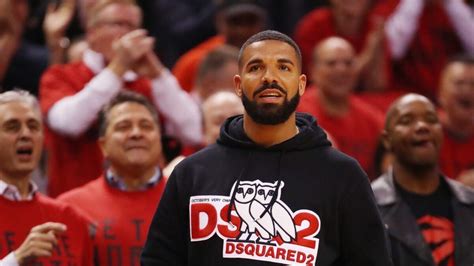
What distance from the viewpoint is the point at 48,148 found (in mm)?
6883

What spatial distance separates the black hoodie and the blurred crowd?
0.81m

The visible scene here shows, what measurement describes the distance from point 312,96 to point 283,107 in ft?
11.5

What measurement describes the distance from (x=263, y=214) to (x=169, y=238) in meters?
0.34

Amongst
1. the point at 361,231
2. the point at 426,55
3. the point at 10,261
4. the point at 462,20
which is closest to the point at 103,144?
the point at 10,261

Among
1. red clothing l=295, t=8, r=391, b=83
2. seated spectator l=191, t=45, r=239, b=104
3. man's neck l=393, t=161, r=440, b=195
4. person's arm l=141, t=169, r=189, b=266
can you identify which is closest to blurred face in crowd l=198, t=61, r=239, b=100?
seated spectator l=191, t=45, r=239, b=104

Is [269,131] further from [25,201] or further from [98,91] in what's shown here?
[98,91]

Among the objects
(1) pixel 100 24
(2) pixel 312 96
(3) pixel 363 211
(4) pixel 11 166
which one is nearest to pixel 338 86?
(2) pixel 312 96

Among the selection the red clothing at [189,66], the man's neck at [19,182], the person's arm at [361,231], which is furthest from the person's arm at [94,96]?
the person's arm at [361,231]

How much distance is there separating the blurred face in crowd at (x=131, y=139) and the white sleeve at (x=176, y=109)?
729 mm

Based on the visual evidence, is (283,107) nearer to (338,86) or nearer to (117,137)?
(117,137)

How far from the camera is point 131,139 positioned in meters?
5.98

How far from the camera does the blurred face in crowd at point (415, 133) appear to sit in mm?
5926

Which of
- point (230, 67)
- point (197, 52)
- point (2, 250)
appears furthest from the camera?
point (197, 52)

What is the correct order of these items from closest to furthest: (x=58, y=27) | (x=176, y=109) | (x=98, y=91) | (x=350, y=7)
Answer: (x=98, y=91) < (x=176, y=109) < (x=58, y=27) < (x=350, y=7)
